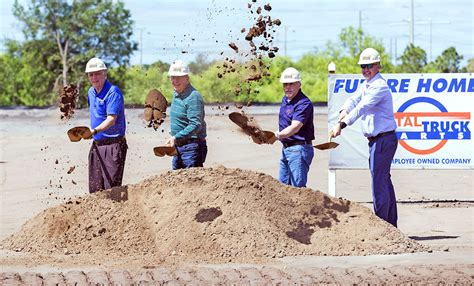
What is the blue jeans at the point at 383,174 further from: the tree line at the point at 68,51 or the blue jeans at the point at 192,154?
the tree line at the point at 68,51

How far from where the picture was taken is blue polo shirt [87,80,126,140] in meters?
12.1

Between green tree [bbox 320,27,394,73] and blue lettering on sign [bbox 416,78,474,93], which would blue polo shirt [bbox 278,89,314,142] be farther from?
green tree [bbox 320,27,394,73]

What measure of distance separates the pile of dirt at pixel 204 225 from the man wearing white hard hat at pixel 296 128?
0.35 m

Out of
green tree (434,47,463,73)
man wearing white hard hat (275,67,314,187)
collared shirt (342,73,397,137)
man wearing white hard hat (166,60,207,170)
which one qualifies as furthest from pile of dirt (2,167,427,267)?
green tree (434,47,463,73)

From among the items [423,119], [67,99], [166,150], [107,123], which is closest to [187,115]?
[166,150]

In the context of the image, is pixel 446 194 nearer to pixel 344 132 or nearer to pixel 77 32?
pixel 344 132

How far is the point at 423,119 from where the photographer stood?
15719 millimetres

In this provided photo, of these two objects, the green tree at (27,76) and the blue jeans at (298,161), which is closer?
the blue jeans at (298,161)

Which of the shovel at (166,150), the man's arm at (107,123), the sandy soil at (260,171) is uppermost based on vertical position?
the man's arm at (107,123)

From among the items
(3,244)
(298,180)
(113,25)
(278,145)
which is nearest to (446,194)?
(298,180)

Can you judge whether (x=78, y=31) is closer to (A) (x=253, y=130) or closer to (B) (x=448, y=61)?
(B) (x=448, y=61)

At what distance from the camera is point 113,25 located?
3396 inches

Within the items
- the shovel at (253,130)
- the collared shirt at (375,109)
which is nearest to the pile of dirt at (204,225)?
the shovel at (253,130)

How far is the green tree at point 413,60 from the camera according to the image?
80250 mm
